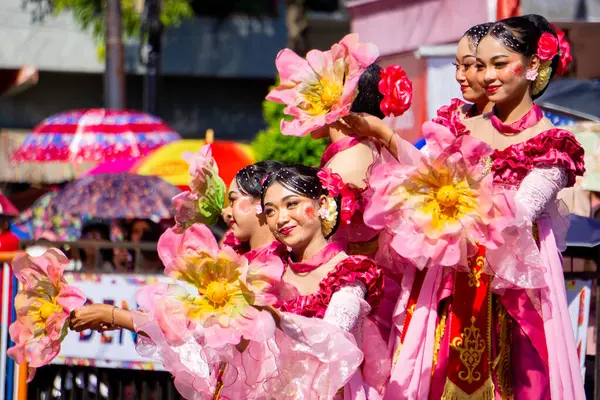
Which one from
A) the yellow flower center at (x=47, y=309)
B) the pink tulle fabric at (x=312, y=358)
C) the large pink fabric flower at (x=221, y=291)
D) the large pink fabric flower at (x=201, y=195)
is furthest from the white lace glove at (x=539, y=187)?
the yellow flower center at (x=47, y=309)

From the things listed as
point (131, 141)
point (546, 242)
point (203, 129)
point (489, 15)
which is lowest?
point (203, 129)

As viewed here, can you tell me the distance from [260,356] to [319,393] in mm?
244

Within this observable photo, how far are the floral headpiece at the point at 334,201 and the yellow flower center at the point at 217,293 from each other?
63 centimetres

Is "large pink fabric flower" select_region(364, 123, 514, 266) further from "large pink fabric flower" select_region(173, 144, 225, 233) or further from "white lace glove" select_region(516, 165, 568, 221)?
"large pink fabric flower" select_region(173, 144, 225, 233)

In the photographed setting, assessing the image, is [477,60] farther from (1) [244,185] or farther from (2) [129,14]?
(2) [129,14]

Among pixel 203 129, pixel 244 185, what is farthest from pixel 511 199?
pixel 203 129

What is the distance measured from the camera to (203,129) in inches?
1039

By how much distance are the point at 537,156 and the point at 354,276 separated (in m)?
0.80

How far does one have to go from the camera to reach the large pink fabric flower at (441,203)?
13.9 feet

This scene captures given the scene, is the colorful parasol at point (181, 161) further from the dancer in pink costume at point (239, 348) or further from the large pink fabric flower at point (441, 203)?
the large pink fabric flower at point (441, 203)

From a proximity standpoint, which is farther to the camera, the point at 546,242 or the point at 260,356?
the point at 546,242

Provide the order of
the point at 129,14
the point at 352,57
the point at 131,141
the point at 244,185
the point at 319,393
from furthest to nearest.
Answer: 1. the point at 129,14
2. the point at 131,141
3. the point at 244,185
4. the point at 352,57
5. the point at 319,393

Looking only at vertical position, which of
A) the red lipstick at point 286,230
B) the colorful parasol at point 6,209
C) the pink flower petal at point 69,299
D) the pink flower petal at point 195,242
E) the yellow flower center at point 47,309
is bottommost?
the colorful parasol at point 6,209

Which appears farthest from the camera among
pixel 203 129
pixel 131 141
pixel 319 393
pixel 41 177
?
pixel 203 129
